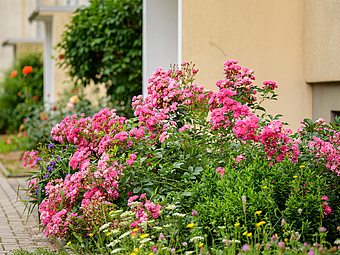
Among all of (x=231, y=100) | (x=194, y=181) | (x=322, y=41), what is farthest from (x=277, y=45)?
(x=194, y=181)

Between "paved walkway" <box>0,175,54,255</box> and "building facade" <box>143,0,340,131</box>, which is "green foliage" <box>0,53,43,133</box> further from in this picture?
"building facade" <box>143,0,340,131</box>

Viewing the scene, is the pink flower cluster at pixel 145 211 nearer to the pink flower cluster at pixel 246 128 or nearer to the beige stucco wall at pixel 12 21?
the pink flower cluster at pixel 246 128

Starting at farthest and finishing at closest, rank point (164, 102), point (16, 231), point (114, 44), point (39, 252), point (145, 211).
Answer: point (114, 44) < point (16, 231) < point (164, 102) < point (39, 252) < point (145, 211)

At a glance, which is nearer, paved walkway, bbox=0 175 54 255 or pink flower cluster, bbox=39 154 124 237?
pink flower cluster, bbox=39 154 124 237

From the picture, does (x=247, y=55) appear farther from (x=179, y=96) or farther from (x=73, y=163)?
(x=73, y=163)

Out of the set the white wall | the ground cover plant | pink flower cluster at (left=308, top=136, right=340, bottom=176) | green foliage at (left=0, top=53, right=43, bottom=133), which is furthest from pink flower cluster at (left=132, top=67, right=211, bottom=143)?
green foliage at (left=0, top=53, right=43, bottom=133)

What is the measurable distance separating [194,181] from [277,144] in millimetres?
780

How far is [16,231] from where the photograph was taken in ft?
15.5

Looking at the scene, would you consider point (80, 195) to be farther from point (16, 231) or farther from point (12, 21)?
point (12, 21)

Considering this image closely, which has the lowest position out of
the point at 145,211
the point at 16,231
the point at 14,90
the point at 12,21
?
the point at 16,231

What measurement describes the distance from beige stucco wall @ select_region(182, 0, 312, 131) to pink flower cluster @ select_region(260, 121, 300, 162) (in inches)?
78.4

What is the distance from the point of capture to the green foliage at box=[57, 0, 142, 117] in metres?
7.96

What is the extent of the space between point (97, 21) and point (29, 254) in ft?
17.4

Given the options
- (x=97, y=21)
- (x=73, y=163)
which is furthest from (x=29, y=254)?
(x=97, y=21)
